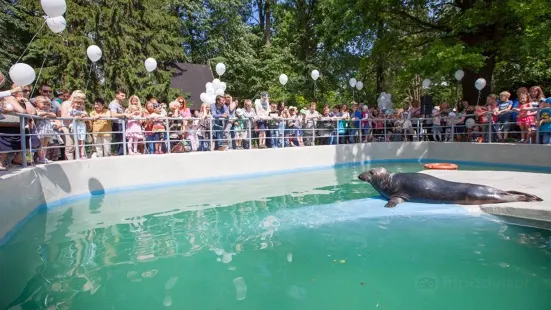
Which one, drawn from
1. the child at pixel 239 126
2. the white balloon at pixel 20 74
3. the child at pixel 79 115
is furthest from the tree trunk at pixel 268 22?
the white balloon at pixel 20 74

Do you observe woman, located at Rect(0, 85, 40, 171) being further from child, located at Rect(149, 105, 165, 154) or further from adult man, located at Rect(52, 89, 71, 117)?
child, located at Rect(149, 105, 165, 154)

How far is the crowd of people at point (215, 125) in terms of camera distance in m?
6.98

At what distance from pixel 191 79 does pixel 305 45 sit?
820 centimetres

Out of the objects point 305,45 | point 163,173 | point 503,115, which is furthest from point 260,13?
point 163,173

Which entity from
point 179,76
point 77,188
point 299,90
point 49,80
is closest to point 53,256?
point 77,188

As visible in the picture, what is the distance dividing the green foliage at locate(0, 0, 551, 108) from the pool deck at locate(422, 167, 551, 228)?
6965 mm

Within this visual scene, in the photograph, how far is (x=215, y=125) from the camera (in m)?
10.5

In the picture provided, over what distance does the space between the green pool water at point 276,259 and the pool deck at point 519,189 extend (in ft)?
0.75

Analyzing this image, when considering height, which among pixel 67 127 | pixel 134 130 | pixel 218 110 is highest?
pixel 218 110

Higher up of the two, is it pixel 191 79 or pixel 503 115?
pixel 191 79

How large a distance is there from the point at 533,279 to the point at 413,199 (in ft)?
8.98

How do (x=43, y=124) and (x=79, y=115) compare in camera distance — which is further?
(x=79, y=115)

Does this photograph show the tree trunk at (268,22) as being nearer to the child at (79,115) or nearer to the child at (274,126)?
the child at (274,126)

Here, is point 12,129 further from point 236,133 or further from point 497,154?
point 497,154
